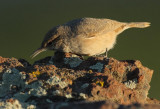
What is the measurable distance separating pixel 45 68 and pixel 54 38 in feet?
8.23

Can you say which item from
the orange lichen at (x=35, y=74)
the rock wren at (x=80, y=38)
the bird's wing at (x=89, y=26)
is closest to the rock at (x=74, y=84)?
the orange lichen at (x=35, y=74)

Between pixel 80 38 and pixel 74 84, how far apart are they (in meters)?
2.94

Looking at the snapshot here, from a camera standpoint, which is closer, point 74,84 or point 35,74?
point 74,84

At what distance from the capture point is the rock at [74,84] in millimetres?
3215

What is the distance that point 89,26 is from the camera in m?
6.62

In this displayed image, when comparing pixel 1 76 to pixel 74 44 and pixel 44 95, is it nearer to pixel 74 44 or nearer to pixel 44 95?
pixel 44 95

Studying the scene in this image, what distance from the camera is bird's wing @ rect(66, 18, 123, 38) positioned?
6463 millimetres

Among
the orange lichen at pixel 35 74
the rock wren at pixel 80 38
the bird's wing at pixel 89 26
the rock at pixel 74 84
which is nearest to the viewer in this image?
the rock at pixel 74 84

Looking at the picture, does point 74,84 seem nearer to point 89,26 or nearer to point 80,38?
point 80,38

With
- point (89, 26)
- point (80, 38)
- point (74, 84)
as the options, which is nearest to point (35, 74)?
point (74, 84)

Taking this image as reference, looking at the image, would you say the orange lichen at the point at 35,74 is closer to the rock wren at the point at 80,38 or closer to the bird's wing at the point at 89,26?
the rock wren at the point at 80,38

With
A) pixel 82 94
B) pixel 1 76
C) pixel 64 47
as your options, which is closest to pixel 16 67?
pixel 1 76

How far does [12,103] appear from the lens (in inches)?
113

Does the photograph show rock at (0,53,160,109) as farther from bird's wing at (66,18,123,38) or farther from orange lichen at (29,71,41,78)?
bird's wing at (66,18,123,38)
